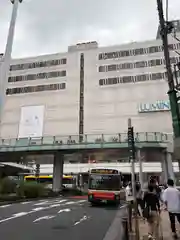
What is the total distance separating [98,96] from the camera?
73812 mm

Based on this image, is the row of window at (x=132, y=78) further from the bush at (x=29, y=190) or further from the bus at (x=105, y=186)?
the bus at (x=105, y=186)

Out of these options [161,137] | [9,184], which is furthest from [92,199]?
[161,137]

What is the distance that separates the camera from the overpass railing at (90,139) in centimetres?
3503

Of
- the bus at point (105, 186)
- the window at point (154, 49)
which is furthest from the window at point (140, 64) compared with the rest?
the bus at point (105, 186)

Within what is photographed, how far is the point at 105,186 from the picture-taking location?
22.1 meters

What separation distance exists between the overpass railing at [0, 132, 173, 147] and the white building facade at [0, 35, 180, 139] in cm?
3146

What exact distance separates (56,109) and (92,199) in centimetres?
5430

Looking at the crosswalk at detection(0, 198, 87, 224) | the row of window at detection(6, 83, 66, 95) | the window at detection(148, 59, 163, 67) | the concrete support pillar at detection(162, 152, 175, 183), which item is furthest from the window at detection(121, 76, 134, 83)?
the crosswalk at detection(0, 198, 87, 224)

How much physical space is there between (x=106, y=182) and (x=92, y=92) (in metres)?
53.9

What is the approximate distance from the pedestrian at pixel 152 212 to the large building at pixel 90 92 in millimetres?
59847

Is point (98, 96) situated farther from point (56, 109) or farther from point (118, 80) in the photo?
point (56, 109)

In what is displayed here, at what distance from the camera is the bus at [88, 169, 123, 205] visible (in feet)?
72.1

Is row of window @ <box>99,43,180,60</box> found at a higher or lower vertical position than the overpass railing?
higher

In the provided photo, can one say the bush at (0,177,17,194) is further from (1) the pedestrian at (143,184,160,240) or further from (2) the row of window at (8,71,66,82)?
(2) the row of window at (8,71,66,82)
